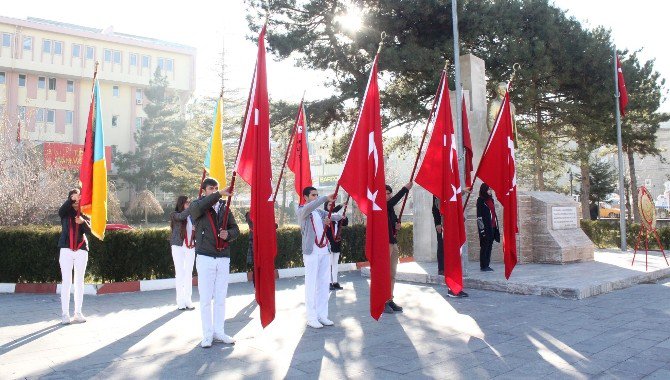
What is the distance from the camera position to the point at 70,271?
→ 7.42 meters

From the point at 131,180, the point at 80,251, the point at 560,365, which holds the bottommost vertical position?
the point at 560,365

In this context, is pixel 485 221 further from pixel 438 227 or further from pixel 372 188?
pixel 372 188

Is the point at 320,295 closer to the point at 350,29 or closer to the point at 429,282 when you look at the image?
the point at 429,282

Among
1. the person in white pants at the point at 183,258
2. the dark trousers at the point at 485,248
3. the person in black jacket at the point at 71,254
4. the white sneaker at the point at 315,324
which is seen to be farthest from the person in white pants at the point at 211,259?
the dark trousers at the point at 485,248

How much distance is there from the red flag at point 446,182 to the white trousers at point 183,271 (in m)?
3.93

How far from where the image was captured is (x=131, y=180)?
46.2m

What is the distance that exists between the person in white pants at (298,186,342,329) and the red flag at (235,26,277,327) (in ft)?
3.84

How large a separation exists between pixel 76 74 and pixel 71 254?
47033 mm

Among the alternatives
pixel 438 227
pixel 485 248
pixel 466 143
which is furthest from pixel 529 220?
pixel 438 227

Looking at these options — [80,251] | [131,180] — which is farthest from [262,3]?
[131,180]

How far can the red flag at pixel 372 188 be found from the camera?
6.29 m

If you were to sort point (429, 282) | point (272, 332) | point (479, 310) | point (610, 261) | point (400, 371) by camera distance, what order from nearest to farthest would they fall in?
1. point (400, 371)
2. point (272, 332)
3. point (479, 310)
4. point (429, 282)
5. point (610, 261)

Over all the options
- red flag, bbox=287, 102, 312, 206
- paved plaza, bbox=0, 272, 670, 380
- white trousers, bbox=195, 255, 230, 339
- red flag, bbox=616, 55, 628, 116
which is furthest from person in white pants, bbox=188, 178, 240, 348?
red flag, bbox=616, 55, 628, 116

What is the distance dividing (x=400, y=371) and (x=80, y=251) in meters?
5.02
